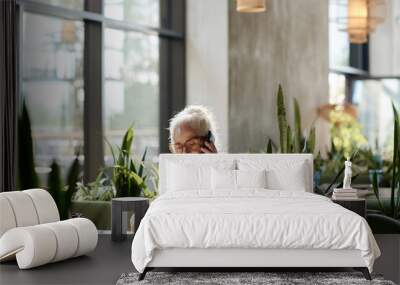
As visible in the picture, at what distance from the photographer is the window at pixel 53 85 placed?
7.82 m

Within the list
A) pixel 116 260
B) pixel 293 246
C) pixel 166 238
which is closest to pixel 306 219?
pixel 293 246

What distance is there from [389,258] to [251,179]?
4.37 ft

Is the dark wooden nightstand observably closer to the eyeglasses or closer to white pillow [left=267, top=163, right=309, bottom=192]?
white pillow [left=267, top=163, right=309, bottom=192]

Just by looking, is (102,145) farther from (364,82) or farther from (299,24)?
(364,82)

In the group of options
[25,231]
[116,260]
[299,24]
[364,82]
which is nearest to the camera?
[25,231]

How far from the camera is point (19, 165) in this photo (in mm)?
7594

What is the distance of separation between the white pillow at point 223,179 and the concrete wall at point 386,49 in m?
10.3

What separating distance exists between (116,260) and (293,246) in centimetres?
146

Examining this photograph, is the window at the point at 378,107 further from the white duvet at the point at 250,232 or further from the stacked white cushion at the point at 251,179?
the white duvet at the point at 250,232

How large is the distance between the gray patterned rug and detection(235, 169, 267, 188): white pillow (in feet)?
4.59

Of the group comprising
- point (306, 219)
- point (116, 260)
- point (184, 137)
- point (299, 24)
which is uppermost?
point (299, 24)

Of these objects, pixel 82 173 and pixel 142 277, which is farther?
pixel 82 173

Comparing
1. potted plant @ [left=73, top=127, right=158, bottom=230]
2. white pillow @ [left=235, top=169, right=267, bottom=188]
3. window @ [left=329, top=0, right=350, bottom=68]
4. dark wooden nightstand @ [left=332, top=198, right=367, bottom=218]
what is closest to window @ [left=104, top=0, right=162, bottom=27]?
potted plant @ [left=73, top=127, right=158, bottom=230]

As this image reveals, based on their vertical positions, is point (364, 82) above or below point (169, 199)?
above
